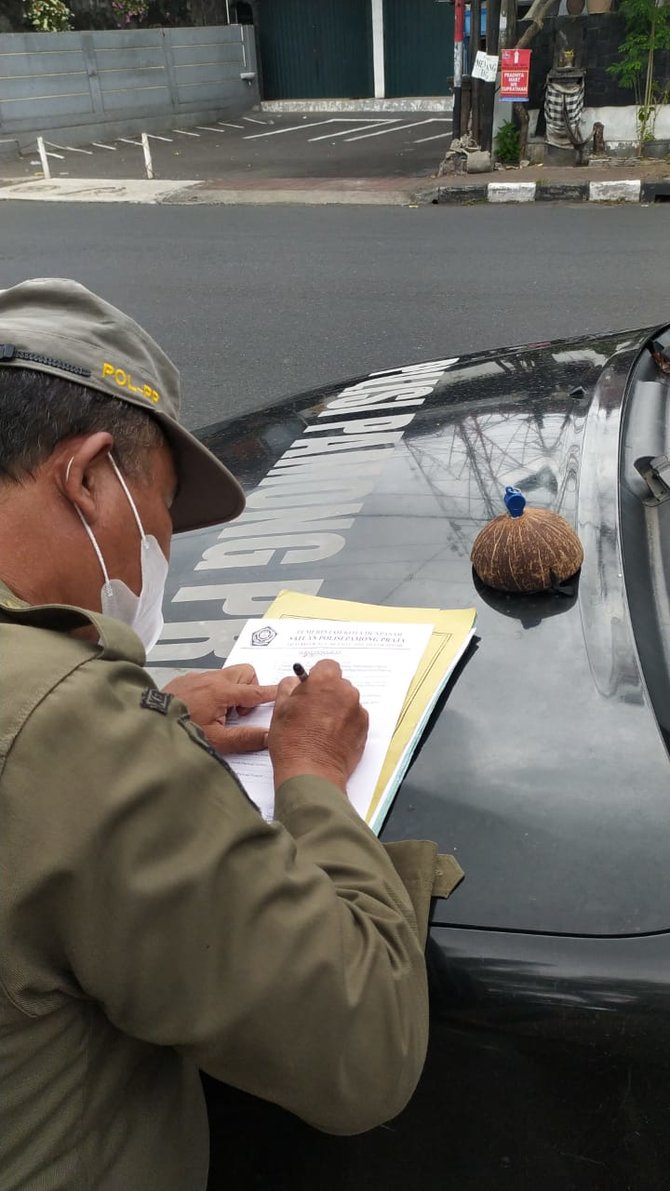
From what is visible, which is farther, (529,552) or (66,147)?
(66,147)

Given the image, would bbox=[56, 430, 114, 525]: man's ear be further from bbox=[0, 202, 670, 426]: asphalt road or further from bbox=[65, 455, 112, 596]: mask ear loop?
bbox=[0, 202, 670, 426]: asphalt road

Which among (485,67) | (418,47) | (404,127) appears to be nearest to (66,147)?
(404,127)

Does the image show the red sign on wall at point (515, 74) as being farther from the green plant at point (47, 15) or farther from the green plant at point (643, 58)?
the green plant at point (47, 15)

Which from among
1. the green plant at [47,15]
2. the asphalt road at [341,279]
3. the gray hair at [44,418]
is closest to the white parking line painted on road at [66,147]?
the green plant at [47,15]

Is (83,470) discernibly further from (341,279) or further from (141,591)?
(341,279)

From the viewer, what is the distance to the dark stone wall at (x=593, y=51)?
38.0 feet

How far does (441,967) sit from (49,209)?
516 inches

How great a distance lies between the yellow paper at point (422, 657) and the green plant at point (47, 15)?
21.5 meters

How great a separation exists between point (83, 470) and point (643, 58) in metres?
12.7

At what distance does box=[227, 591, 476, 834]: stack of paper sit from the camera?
4.25 ft

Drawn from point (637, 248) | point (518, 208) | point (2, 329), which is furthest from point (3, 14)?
point (2, 329)

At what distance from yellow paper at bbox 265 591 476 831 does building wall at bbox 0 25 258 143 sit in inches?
783

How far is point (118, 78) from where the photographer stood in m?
20.2

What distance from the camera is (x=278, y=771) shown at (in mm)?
1239
